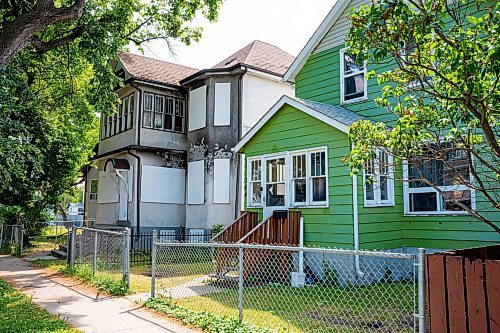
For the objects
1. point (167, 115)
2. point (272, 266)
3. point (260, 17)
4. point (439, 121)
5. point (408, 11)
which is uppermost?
point (260, 17)

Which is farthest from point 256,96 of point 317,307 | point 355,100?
point 317,307

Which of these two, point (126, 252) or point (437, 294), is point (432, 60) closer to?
point (437, 294)

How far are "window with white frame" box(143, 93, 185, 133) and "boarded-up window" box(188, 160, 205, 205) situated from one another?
2.12 metres

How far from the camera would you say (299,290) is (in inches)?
356

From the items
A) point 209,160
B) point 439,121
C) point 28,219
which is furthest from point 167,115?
point 439,121

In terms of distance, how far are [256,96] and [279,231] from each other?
835cm

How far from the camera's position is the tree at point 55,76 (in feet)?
34.0

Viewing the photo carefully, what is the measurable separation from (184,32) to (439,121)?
14013 mm

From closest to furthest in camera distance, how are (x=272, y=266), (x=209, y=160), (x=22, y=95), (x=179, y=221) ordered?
(x=272, y=266)
(x=22, y=95)
(x=209, y=160)
(x=179, y=221)

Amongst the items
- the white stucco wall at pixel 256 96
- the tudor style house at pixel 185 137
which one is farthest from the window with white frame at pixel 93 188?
the white stucco wall at pixel 256 96

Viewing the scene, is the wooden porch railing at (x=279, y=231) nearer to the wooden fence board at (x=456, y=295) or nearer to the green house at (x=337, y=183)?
the green house at (x=337, y=183)

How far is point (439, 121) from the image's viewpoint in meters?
5.77

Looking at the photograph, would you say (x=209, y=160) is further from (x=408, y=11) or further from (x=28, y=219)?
(x=408, y=11)

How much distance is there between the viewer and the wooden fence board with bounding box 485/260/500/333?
11.3 feet
